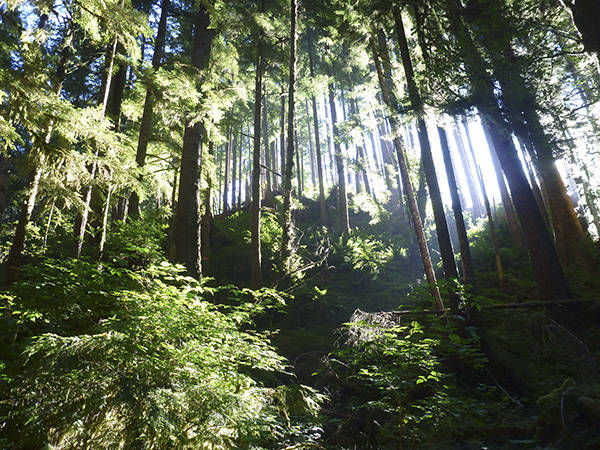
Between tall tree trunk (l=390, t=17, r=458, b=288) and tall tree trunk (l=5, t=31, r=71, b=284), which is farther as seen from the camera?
tall tree trunk (l=390, t=17, r=458, b=288)

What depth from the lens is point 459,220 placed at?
7656 millimetres

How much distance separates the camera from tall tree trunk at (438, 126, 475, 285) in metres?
7.39

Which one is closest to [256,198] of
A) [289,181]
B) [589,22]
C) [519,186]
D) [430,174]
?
[289,181]

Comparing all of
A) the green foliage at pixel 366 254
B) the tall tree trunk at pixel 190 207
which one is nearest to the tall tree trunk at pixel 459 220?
the green foliage at pixel 366 254

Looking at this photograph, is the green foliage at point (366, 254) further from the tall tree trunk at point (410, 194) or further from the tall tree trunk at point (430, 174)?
the tall tree trunk at point (430, 174)

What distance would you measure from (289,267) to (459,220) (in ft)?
17.6

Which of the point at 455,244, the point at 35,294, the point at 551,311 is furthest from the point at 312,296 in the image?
the point at 455,244

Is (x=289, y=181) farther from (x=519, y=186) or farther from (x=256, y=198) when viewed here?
(x=519, y=186)

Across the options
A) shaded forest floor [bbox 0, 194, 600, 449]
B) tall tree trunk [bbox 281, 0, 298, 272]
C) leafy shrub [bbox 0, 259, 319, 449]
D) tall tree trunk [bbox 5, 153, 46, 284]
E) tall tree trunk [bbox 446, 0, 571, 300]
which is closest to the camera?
leafy shrub [bbox 0, 259, 319, 449]

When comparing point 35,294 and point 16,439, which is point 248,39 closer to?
point 35,294

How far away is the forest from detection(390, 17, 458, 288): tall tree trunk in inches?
2.4

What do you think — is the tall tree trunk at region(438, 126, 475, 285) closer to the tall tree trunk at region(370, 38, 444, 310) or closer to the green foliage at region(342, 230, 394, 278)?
the tall tree trunk at region(370, 38, 444, 310)

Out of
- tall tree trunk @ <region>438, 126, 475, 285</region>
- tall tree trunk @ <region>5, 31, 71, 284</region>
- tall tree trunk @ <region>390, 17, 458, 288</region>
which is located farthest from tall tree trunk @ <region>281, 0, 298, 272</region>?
tall tree trunk @ <region>5, 31, 71, 284</region>

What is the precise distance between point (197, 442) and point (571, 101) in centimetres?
1133
